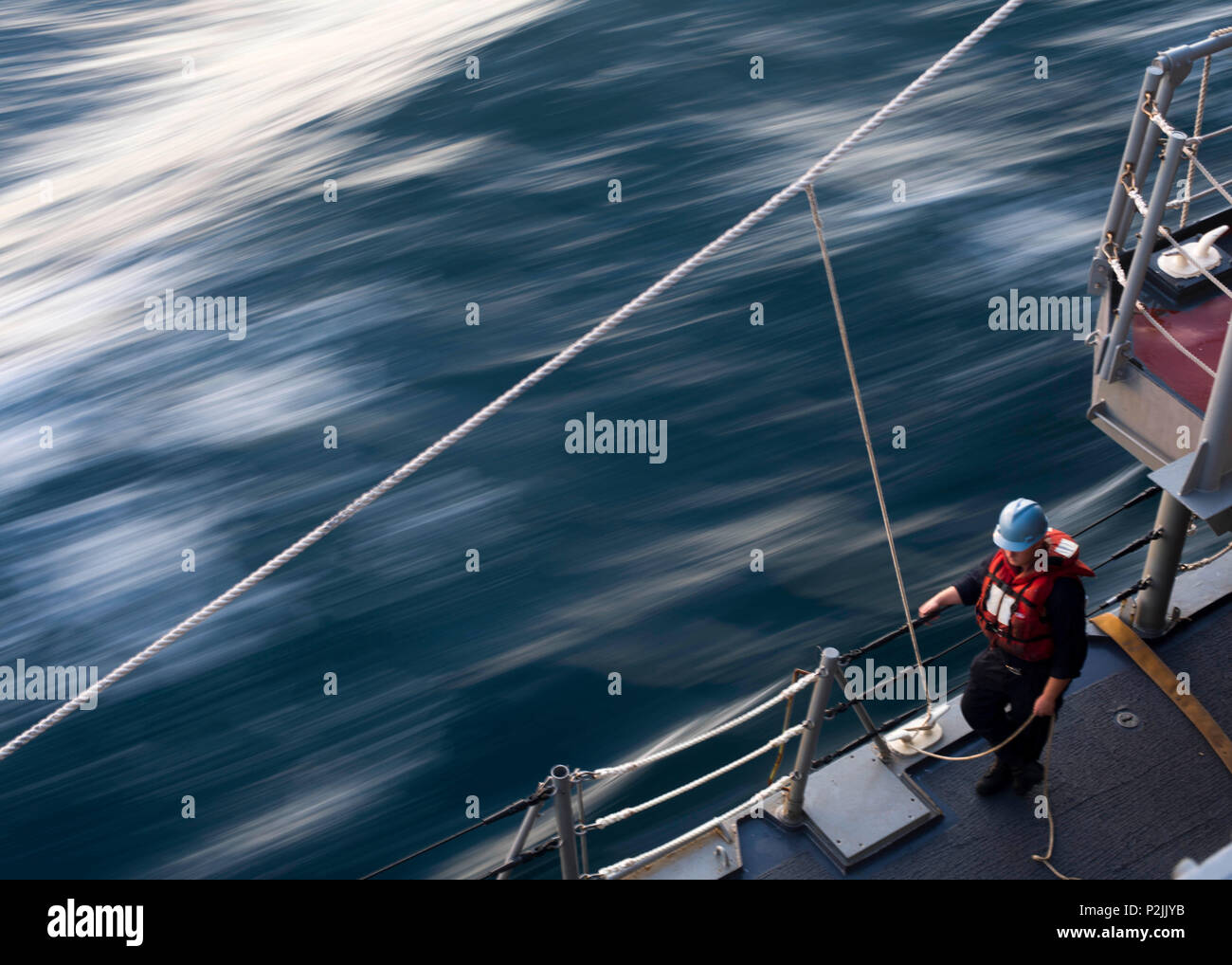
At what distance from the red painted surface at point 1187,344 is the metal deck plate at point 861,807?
2.04m

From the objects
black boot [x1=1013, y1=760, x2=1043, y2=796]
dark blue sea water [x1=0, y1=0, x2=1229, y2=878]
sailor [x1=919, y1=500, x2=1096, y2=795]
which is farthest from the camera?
dark blue sea water [x1=0, y1=0, x2=1229, y2=878]

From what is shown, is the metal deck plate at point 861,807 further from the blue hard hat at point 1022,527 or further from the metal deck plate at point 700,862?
the blue hard hat at point 1022,527

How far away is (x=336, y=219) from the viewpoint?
1408cm

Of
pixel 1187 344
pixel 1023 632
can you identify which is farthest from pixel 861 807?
pixel 1187 344

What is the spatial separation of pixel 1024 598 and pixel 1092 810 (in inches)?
43.2

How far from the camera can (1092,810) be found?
Result: 445cm

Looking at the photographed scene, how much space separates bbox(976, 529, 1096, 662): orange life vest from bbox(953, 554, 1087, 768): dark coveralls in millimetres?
31

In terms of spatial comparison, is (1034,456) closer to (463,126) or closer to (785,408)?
(785,408)

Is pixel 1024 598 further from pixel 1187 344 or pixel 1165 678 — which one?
pixel 1187 344

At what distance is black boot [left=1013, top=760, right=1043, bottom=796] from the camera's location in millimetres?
4457

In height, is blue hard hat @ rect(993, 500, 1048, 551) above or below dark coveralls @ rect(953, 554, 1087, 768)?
above

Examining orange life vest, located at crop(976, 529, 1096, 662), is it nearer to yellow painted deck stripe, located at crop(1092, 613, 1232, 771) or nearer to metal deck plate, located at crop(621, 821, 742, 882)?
yellow painted deck stripe, located at crop(1092, 613, 1232, 771)

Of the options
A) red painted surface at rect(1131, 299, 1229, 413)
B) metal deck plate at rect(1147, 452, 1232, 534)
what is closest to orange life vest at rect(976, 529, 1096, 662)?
metal deck plate at rect(1147, 452, 1232, 534)

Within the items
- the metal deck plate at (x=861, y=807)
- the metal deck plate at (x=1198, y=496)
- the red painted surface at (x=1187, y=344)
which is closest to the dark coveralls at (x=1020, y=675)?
the metal deck plate at (x=861, y=807)
